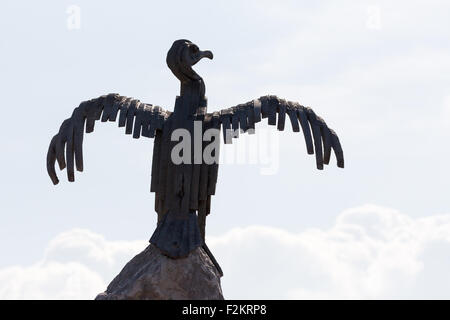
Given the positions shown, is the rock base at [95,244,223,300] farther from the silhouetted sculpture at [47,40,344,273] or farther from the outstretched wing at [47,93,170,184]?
the outstretched wing at [47,93,170,184]

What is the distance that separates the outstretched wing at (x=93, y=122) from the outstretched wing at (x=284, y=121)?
85 cm

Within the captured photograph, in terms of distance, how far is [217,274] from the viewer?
59.5ft

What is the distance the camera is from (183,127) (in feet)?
60.4

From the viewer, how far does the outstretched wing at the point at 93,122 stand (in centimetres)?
1848

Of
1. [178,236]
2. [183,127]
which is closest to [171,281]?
[178,236]

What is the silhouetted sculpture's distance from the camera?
18.2 m

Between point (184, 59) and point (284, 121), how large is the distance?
1.55 metres

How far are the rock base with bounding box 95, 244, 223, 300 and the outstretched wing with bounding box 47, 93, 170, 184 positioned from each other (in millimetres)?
1600

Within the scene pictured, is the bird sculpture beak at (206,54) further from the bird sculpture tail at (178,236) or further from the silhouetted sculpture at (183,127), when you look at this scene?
the bird sculpture tail at (178,236)

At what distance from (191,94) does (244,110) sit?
77 centimetres

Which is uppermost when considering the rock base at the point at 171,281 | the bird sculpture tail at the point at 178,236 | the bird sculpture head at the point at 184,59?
the bird sculpture head at the point at 184,59

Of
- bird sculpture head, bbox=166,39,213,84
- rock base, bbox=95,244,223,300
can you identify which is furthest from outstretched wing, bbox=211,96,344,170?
rock base, bbox=95,244,223,300

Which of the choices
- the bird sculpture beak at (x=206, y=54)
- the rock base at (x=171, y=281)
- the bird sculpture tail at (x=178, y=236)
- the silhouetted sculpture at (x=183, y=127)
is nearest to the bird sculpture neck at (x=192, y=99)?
the silhouetted sculpture at (x=183, y=127)
